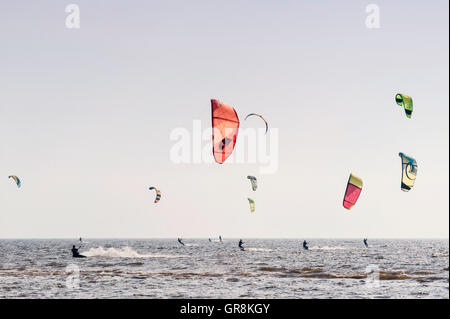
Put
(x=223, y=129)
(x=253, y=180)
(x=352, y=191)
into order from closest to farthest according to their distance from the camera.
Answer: (x=223, y=129), (x=352, y=191), (x=253, y=180)

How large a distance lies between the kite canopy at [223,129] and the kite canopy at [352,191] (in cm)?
1003

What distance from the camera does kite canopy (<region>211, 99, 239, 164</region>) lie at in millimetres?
16516

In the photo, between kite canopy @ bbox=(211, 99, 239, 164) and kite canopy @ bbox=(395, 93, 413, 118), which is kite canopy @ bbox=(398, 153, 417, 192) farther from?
kite canopy @ bbox=(211, 99, 239, 164)

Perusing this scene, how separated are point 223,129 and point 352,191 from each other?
35.4ft

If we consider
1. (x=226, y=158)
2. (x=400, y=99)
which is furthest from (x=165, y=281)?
(x=400, y=99)

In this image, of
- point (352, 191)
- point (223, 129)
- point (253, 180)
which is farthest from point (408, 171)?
point (253, 180)

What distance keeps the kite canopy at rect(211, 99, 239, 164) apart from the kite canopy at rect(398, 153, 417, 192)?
1055cm

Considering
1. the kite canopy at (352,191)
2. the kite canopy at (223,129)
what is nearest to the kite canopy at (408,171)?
the kite canopy at (352,191)

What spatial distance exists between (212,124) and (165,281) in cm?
1033

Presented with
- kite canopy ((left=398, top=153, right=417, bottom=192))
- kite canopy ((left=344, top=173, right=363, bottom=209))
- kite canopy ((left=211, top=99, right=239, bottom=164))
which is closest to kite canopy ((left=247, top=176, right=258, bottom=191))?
kite canopy ((left=344, top=173, right=363, bottom=209))

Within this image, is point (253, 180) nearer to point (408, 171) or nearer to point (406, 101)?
point (408, 171)

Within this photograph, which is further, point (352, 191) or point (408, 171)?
point (352, 191)

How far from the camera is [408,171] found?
24.4 m
